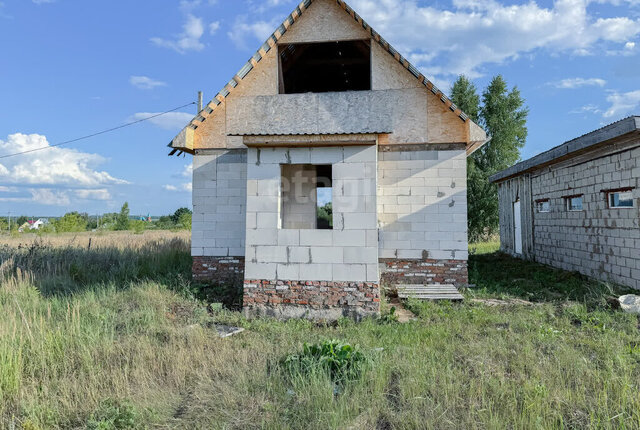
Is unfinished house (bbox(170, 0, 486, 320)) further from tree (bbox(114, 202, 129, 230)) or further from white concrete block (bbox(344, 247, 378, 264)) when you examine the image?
tree (bbox(114, 202, 129, 230))

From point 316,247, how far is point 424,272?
3270mm

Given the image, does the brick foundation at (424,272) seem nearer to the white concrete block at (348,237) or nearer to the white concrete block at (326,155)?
the white concrete block at (348,237)

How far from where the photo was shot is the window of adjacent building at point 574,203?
A: 365 inches

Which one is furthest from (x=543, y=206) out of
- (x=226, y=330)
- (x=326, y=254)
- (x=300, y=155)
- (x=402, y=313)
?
(x=226, y=330)

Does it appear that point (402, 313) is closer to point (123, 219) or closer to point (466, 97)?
point (466, 97)

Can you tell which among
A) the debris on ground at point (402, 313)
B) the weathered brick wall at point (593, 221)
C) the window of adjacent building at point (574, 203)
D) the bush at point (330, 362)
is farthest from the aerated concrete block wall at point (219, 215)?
the window of adjacent building at point (574, 203)

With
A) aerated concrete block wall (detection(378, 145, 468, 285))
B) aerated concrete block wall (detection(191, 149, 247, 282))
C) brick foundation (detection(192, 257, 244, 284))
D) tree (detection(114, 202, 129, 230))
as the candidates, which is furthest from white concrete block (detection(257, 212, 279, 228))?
tree (detection(114, 202, 129, 230))

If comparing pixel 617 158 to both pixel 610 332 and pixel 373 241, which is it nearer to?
pixel 610 332

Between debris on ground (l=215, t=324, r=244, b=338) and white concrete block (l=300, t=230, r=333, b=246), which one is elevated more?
white concrete block (l=300, t=230, r=333, b=246)

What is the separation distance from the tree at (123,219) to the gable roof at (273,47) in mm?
27676

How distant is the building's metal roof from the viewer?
6524mm

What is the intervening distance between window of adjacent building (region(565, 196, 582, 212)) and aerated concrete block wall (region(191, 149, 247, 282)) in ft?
29.4

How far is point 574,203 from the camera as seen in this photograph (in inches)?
375

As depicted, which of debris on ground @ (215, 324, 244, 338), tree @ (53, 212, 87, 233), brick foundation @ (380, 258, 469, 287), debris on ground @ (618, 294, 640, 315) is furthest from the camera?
tree @ (53, 212, 87, 233)
